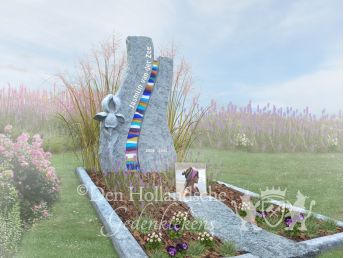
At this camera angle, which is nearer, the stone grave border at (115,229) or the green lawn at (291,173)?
the stone grave border at (115,229)

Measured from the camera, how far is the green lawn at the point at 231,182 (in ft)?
13.5

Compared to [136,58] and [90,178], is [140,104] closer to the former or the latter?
[136,58]

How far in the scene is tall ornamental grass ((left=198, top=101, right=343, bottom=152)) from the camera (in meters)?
12.0

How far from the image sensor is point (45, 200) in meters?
5.01

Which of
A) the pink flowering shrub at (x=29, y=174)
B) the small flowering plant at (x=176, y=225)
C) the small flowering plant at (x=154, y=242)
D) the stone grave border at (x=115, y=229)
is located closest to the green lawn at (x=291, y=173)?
the stone grave border at (x=115, y=229)

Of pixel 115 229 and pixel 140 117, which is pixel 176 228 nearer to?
pixel 115 229

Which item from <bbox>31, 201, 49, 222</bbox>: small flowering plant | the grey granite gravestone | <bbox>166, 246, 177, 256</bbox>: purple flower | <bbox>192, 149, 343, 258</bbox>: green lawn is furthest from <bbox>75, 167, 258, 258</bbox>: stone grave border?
<bbox>192, 149, 343, 258</bbox>: green lawn

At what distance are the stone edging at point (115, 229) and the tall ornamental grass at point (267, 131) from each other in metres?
6.60

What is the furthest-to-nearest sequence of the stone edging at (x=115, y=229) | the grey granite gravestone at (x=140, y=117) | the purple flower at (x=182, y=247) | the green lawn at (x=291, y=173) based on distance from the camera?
the green lawn at (x=291, y=173) → the grey granite gravestone at (x=140, y=117) → the purple flower at (x=182, y=247) → the stone edging at (x=115, y=229)

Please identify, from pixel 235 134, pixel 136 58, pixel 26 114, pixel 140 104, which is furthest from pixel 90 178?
pixel 235 134

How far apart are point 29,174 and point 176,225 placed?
1.92 m

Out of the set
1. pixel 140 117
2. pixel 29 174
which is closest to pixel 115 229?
pixel 29 174

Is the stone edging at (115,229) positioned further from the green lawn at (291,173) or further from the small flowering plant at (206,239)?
the green lawn at (291,173)

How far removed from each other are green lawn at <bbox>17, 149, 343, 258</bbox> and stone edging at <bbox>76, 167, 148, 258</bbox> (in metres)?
0.11
